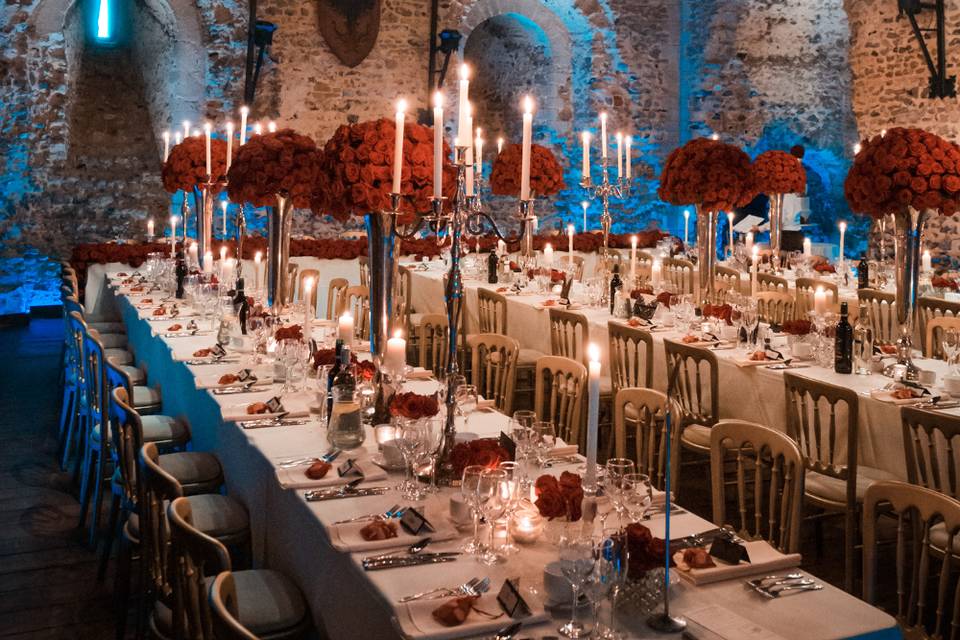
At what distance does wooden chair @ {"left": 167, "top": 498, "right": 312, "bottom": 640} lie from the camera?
2.24 m

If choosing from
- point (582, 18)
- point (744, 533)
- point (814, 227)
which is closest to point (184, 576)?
point (744, 533)

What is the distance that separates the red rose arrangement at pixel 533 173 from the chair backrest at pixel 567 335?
2.58m

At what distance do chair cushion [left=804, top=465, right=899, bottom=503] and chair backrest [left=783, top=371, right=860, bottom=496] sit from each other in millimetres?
55

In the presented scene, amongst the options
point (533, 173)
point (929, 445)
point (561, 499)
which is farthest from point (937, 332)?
point (561, 499)

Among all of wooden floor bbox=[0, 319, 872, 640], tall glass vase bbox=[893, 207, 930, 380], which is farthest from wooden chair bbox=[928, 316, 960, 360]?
wooden floor bbox=[0, 319, 872, 640]

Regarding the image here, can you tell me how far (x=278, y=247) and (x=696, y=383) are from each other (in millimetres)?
2526

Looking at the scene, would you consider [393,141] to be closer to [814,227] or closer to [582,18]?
[582,18]

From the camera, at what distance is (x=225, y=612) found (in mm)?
1837

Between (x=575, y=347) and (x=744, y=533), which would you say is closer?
(x=744, y=533)

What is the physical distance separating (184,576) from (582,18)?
13.2 m

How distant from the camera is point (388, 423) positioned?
140 inches

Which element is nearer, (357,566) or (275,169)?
(357,566)

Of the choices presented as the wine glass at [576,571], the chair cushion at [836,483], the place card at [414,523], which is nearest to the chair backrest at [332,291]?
the chair cushion at [836,483]

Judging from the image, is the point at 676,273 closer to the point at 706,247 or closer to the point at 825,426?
the point at 706,247
